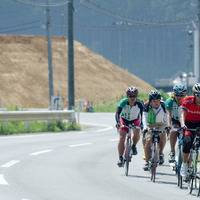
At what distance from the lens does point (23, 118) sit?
23.1 m

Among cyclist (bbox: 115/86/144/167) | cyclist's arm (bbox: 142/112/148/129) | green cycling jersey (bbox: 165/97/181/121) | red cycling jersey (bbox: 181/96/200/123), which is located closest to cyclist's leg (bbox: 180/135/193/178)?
red cycling jersey (bbox: 181/96/200/123)

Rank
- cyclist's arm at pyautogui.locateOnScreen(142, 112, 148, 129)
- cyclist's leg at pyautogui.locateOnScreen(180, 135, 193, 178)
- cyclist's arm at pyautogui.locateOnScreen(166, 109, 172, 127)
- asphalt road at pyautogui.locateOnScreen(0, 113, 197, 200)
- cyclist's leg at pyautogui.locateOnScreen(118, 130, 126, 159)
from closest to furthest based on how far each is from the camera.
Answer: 1. asphalt road at pyautogui.locateOnScreen(0, 113, 197, 200)
2. cyclist's leg at pyautogui.locateOnScreen(180, 135, 193, 178)
3. cyclist's arm at pyautogui.locateOnScreen(142, 112, 148, 129)
4. cyclist's arm at pyautogui.locateOnScreen(166, 109, 172, 127)
5. cyclist's leg at pyautogui.locateOnScreen(118, 130, 126, 159)

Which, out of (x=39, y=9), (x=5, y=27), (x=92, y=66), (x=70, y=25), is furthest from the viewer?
(x=39, y=9)

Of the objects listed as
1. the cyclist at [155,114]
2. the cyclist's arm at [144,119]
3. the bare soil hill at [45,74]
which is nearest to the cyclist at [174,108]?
the cyclist at [155,114]

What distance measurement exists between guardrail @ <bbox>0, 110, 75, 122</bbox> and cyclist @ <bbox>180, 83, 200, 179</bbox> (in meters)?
14.0

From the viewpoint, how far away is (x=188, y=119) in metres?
9.35

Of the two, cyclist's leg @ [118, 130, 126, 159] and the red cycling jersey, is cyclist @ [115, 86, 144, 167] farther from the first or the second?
the red cycling jersey

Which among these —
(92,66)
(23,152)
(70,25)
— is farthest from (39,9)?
(23,152)

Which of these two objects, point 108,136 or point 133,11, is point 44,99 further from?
point 133,11

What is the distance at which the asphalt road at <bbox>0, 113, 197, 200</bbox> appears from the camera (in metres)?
8.83

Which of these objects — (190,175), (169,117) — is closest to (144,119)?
(169,117)

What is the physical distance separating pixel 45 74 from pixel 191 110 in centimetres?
6397

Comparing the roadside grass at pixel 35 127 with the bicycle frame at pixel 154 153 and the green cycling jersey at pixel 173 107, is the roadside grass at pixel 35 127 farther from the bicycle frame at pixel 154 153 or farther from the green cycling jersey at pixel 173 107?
the bicycle frame at pixel 154 153

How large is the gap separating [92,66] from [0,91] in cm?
1483
